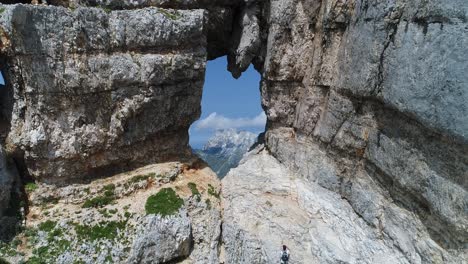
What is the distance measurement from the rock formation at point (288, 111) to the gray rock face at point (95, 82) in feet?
0.27

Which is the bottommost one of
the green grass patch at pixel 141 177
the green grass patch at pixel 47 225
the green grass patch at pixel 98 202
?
the green grass patch at pixel 47 225

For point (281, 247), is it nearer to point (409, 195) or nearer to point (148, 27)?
point (409, 195)

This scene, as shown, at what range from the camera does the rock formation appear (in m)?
15.5

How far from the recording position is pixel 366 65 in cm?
1953

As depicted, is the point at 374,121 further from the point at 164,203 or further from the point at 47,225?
the point at 47,225

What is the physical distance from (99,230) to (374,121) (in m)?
18.1

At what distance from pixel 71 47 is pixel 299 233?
719 inches

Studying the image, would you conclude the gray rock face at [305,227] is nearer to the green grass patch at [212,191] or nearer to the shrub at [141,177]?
the green grass patch at [212,191]

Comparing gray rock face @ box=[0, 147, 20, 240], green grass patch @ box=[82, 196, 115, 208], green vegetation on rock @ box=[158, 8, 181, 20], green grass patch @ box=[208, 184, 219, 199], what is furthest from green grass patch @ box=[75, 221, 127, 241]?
green vegetation on rock @ box=[158, 8, 181, 20]

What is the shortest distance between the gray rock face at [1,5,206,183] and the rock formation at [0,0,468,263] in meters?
0.08

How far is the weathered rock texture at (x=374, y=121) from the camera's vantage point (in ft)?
47.9

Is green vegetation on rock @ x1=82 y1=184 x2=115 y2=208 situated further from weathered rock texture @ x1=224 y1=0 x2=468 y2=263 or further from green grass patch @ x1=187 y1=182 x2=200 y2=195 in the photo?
weathered rock texture @ x1=224 y1=0 x2=468 y2=263

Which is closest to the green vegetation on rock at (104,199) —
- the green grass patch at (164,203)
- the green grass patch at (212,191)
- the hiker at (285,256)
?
the green grass patch at (164,203)

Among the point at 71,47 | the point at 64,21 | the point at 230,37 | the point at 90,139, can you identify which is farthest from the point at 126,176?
the point at 230,37
